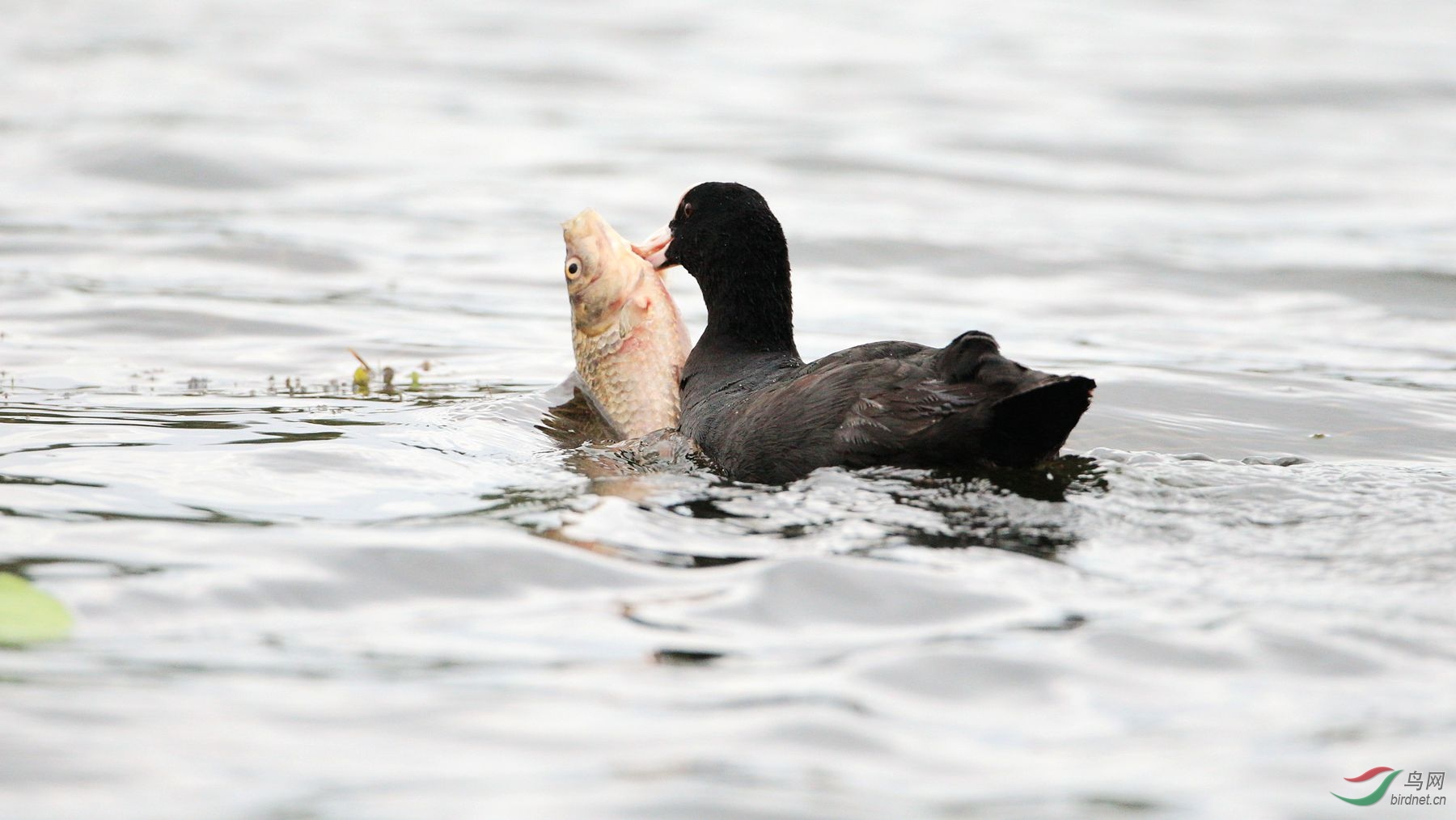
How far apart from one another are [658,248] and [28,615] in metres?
3.87

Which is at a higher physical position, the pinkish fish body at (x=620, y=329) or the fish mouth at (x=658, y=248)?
the fish mouth at (x=658, y=248)

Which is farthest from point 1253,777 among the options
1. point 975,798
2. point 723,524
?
point 723,524

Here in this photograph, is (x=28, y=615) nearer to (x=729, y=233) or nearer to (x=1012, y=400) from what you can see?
(x=1012, y=400)

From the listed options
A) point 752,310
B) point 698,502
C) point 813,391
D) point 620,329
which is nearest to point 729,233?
point 752,310

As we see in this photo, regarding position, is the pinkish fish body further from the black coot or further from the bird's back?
the bird's back

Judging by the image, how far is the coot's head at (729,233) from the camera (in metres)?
7.26

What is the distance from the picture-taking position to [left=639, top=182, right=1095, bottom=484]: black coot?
5.39m

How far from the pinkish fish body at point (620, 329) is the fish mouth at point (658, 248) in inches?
7.9

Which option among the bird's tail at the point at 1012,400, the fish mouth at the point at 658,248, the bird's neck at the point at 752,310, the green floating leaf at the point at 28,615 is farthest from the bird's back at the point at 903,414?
the green floating leaf at the point at 28,615

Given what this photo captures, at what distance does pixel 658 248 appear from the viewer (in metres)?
7.59

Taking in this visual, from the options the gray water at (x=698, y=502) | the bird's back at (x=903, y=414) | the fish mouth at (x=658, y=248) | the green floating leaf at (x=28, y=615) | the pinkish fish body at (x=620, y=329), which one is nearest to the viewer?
the gray water at (x=698, y=502)

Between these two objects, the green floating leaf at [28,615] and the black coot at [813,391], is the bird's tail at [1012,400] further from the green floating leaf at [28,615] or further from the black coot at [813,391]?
the green floating leaf at [28,615]

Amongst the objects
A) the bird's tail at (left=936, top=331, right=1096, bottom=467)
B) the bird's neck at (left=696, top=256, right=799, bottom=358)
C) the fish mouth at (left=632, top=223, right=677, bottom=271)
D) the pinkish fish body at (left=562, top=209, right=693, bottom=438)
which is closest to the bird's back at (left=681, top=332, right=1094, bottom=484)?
the bird's tail at (left=936, top=331, right=1096, bottom=467)

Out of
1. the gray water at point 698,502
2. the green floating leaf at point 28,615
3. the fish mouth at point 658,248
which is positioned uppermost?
the fish mouth at point 658,248
